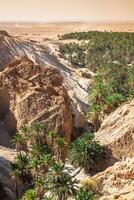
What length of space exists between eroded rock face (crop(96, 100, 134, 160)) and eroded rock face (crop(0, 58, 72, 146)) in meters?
11.3

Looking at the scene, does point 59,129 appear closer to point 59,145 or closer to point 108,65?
point 59,145

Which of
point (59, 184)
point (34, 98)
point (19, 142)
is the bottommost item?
point (19, 142)

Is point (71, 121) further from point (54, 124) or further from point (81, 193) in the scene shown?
point (81, 193)

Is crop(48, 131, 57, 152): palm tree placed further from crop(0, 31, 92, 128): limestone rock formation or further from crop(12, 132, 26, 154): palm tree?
crop(0, 31, 92, 128): limestone rock formation

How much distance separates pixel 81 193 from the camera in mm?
50688

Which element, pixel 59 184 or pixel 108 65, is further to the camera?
pixel 108 65

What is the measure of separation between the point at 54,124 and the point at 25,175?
51.6 feet

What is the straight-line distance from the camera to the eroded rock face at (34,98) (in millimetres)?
83875

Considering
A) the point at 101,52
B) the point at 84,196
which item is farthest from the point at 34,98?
the point at 101,52

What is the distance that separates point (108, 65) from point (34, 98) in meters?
63.3

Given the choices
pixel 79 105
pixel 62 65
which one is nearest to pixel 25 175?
pixel 79 105

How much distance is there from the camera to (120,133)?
70.3 meters

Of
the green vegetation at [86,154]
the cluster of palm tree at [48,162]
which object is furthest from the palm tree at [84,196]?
the green vegetation at [86,154]

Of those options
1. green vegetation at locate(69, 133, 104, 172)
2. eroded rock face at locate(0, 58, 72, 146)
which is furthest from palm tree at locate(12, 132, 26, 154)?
green vegetation at locate(69, 133, 104, 172)
